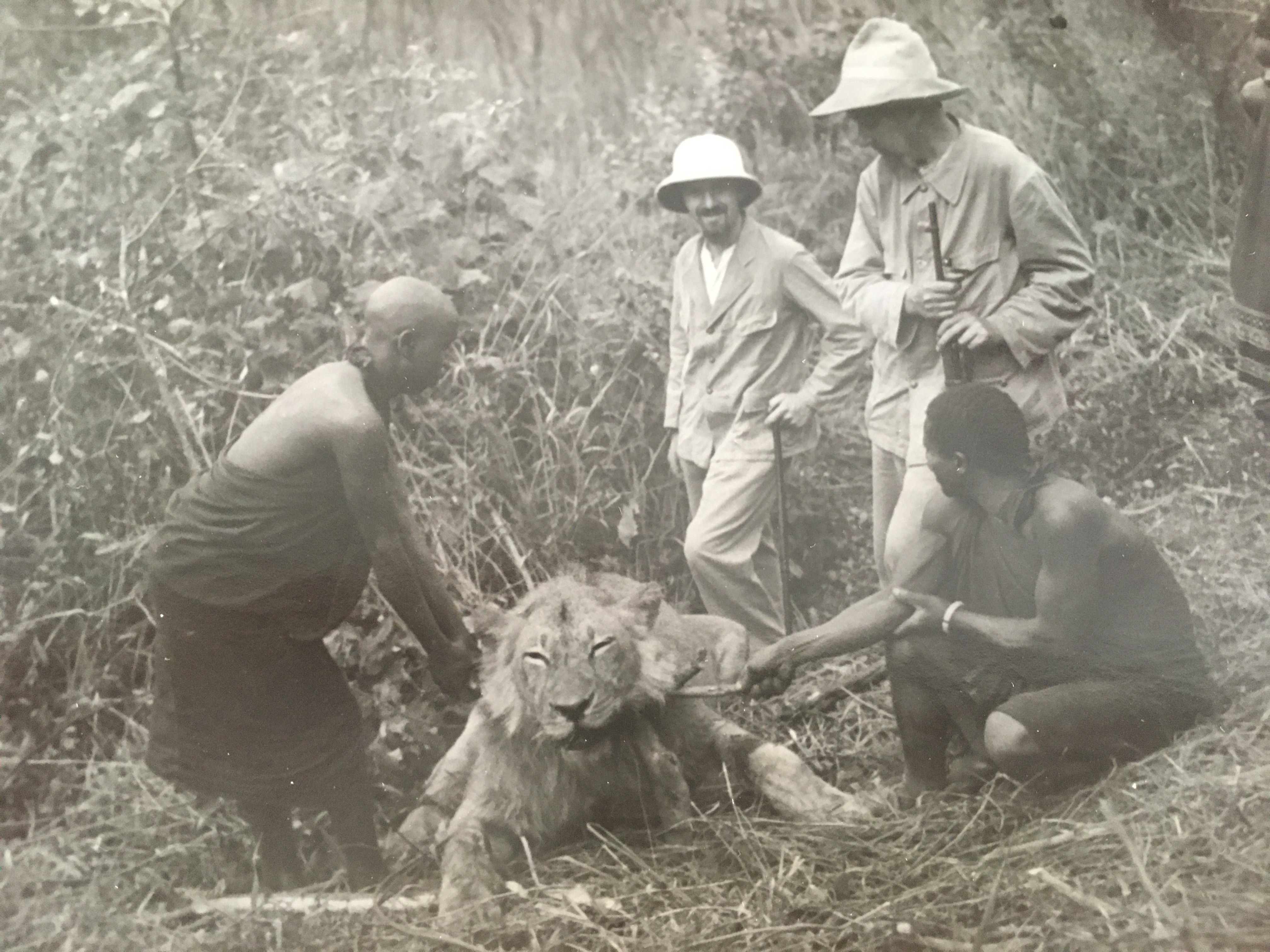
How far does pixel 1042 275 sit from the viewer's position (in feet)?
11.0

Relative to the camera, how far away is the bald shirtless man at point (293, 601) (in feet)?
10.7

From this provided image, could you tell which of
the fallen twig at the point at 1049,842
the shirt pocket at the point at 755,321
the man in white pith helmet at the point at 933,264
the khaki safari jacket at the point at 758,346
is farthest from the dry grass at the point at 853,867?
the shirt pocket at the point at 755,321

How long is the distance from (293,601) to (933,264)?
5.85ft

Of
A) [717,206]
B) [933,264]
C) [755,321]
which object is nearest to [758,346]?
[755,321]

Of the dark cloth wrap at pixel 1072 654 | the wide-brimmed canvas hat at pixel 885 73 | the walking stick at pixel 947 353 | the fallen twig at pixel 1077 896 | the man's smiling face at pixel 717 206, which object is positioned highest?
the wide-brimmed canvas hat at pixel 885 73

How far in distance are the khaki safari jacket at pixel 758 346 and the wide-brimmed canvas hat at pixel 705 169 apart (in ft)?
0.32

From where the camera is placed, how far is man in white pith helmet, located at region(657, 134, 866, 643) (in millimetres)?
3402

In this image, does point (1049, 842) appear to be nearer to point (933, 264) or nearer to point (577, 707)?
point (577, 707)

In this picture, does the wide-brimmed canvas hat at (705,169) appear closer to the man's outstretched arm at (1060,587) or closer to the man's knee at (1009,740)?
the man's outstretched arm at (1060,587)

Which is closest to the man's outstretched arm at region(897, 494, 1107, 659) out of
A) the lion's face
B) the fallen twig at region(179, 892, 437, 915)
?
the lion's face

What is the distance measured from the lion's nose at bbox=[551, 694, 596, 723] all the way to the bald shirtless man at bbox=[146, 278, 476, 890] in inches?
11.2

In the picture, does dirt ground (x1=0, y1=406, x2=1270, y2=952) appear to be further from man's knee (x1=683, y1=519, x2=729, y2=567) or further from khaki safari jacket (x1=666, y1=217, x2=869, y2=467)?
khaki safari jacket (x1=666, y1=217, x2=869, y2=467)

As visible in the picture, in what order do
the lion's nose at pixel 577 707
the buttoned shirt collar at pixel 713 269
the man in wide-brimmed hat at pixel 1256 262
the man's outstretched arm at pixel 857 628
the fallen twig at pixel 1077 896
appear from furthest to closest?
the man in wide-brimmed hat at pixel 1256 262, the buttoned shirt collar at pixel 713 269, the man's outstretched arm at pixel 857 628, the lion's nose at pixel 577 707, the fallen twig at pixel 1077 896

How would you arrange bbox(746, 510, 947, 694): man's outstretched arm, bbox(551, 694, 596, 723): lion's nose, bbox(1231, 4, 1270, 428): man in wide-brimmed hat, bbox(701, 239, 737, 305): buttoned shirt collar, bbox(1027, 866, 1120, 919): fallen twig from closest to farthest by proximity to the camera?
bbox(1027, 866, 1120, 919): fallen twig < bbox(551, 694, 596, 723): lion's nose < bbox(746, 510, 947, 694): man's outstretched arm < bbox(701, 239, 737, 305): buttoned shirt collar < bbox(1231, 4, 1270, 428): man in wide-brimmed hat
